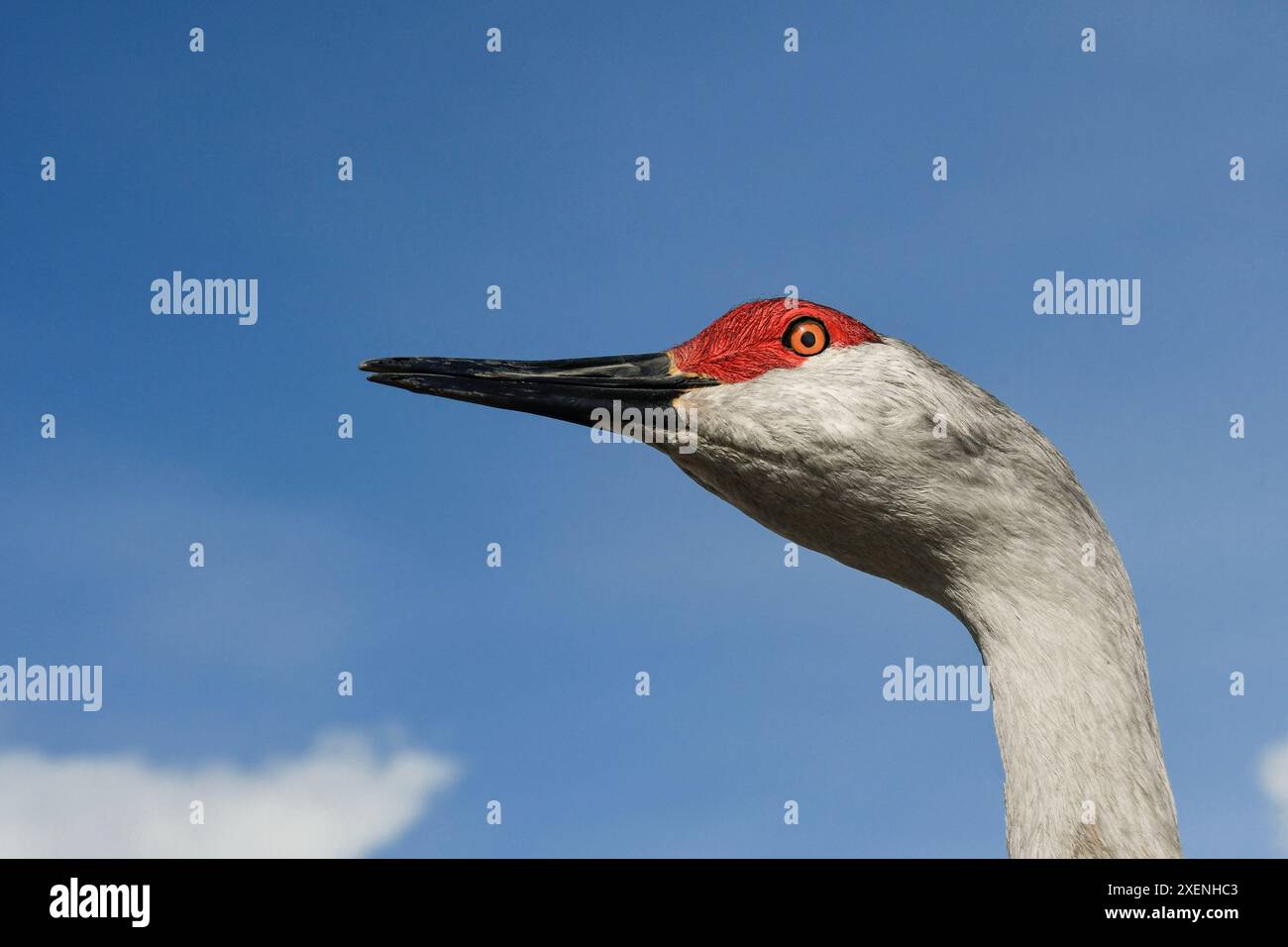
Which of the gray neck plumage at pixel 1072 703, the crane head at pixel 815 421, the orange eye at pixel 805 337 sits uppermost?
the orange eye at pixel 805 337

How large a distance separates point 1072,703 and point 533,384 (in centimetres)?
256

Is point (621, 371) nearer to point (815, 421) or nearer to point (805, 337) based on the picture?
point (805, 337)

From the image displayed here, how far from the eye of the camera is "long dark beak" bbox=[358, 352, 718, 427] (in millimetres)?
4637

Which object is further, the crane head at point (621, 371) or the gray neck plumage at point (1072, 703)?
the crane head at point (621, 371)

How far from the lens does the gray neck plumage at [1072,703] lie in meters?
3.83

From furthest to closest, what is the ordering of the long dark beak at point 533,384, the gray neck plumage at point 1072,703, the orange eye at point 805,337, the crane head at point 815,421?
the long dark beak at point 533,384 → the orange eye at point 805,337 → the crane head at point 815,421 → the gray neck plumage at point 1072,703

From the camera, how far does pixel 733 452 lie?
14.3 ft

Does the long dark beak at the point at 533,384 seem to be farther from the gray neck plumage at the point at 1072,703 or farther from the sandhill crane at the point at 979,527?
the gray neck plumage at the point at 1072,703

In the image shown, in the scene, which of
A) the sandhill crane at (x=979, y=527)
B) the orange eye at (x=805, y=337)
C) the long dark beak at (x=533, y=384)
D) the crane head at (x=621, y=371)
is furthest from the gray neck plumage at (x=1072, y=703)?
the long dark beak at (x=533, y=384)

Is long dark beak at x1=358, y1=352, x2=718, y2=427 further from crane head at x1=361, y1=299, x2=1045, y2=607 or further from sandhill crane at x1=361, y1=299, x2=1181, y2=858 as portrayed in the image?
sandhill crane at x1=361, y1=299, x2=1181, y2=858
